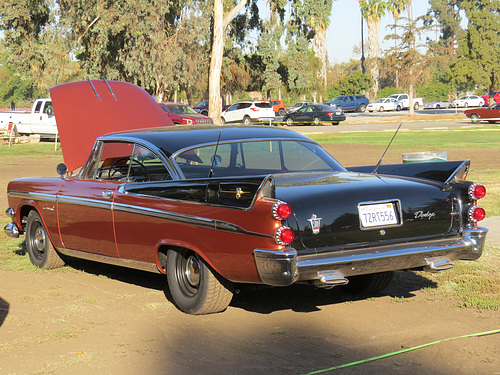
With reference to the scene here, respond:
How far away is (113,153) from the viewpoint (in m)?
7.34

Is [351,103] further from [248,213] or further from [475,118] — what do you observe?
[248,213]

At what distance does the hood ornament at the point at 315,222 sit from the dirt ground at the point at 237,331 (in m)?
0.79

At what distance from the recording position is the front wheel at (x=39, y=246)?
311 inches

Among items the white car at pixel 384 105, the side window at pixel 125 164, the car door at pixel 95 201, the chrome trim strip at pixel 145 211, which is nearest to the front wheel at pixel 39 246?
the chrome trim strip at pixel 145 211

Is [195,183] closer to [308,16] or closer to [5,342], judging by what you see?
[5,342]

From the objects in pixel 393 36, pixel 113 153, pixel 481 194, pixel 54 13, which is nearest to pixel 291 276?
pixel 481 194

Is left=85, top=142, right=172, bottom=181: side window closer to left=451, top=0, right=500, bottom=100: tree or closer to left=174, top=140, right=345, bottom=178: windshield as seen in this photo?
left=174, top=140, right=345, bottom=178: windshield

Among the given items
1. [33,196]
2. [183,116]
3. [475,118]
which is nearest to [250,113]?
[183,116]

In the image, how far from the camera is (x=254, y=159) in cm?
669

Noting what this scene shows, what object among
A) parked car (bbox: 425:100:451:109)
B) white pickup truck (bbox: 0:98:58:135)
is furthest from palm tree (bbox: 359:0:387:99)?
white pickup truck (bbox: 0:98:58:135)

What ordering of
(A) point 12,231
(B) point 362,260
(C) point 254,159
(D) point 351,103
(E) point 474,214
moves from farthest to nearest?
(D) point 351,103
(A) point 12,231
(C) point 254,159
(E) point 474,214
(B) point 362,260

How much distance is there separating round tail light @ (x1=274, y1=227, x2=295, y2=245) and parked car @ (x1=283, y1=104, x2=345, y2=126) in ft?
145

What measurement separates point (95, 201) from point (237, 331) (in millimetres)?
2130

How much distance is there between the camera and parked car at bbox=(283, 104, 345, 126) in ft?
160
